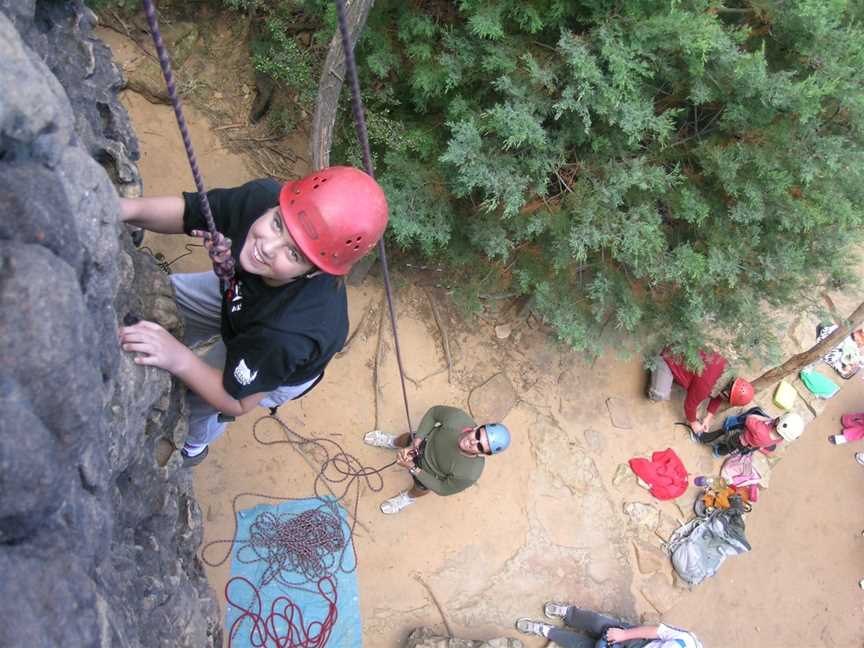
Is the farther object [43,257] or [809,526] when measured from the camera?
[809,526]

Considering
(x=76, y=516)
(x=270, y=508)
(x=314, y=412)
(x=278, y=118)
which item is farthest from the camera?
(x=278, y=118)

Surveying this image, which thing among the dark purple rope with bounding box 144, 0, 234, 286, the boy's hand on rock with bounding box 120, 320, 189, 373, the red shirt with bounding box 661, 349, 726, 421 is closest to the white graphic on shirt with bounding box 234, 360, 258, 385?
the boy's hand on rock with bounding box 120, 320, 189, 373

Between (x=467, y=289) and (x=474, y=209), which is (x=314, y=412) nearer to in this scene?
(x=467, y=289)

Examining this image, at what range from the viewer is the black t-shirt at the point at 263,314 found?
6.88ft

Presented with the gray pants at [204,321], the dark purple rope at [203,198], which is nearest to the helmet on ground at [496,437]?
the gray pants at [204,321]

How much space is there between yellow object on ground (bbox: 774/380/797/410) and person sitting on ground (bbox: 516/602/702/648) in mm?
2703

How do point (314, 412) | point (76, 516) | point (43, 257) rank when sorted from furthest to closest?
point (314, 412), point (76, 516), point (43, 257)

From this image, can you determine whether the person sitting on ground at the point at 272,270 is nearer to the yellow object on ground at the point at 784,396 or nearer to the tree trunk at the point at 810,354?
the tree trunk at the point at 810,354

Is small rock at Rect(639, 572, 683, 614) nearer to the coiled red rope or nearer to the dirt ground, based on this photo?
the dirt ground

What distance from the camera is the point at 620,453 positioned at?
18.1 feet

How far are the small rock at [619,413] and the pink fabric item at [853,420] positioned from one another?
254cm

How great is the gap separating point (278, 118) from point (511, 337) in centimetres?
256

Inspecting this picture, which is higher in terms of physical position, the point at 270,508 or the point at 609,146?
the point at 609,146

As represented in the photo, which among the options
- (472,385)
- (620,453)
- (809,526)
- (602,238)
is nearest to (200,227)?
(602,238)
